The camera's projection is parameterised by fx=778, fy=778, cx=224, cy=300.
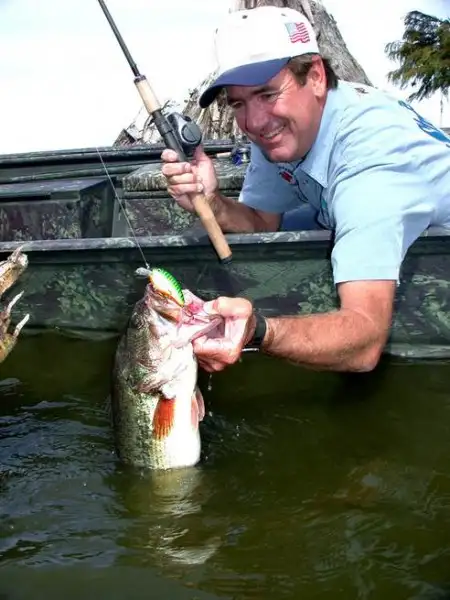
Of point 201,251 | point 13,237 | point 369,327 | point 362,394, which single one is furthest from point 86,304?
point 369,327

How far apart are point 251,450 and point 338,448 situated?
1.38ft

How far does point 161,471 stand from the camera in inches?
140

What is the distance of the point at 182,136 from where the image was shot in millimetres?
4082

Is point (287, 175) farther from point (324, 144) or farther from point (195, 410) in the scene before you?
point (195, 410)

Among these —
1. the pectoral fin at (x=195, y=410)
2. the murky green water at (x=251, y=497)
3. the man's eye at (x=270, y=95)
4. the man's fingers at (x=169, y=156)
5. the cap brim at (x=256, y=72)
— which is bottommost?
the murky green water at (x=251, y=497)

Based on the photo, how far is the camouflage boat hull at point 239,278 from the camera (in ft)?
14.4

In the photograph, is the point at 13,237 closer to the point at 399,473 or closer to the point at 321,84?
the point at 321,84

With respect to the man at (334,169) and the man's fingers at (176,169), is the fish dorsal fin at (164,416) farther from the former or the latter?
the man's fingers at (176,169)

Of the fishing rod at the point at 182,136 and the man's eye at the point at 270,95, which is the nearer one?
the man's eye at the point at 270,95

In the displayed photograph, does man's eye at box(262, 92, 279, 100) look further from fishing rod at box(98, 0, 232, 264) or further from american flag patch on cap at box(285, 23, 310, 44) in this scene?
fishing rod at box(98, 0, 232, 264)

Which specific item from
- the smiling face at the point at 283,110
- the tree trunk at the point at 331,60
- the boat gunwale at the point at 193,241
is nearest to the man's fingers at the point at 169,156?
the smiling face at the point at 283,110

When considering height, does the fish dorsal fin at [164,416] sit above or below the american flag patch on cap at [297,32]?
below

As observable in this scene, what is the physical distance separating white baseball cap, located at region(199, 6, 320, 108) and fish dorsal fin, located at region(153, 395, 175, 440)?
1547mm

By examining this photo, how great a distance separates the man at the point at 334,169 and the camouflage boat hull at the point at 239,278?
298 mm
